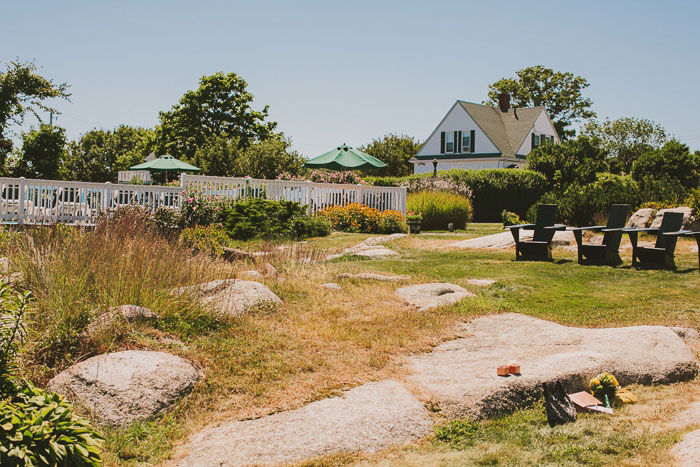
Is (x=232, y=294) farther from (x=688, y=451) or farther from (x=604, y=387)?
(x=688, y=451)

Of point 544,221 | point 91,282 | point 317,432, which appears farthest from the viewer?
point 544,221

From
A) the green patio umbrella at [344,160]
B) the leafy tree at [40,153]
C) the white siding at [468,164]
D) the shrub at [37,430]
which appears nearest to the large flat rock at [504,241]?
the green patio umbrella at [344,160]

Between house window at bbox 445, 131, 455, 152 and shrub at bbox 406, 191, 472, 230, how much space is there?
21663 millimetres

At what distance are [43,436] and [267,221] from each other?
12.2 metres

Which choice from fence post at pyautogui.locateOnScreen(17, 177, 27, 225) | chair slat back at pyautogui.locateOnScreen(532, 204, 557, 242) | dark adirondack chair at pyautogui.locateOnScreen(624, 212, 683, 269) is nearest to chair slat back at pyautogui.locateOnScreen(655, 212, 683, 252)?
dark adirondack chair at pyautogui.locateOnScreen(624, 212, 683, 269)

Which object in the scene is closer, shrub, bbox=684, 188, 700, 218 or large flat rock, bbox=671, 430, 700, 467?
large flat rock, bbox=671, 430, 700, 467

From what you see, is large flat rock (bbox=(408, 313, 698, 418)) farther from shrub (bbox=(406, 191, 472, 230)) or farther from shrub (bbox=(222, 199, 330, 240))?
shrub (bbox=(406, 191, 472, 230))

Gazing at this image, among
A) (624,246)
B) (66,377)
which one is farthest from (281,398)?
(624,246)

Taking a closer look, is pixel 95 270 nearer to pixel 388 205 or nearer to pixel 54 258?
pixel 54 258

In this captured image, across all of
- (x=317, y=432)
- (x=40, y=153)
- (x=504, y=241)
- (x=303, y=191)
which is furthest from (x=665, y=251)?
(x=40, y=153)

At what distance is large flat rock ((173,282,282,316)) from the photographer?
250 inches

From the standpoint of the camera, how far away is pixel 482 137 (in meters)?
40.1

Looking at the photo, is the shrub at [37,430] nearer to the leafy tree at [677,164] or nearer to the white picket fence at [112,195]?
the white picket fence at [112,195]

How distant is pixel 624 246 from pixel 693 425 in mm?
9626
